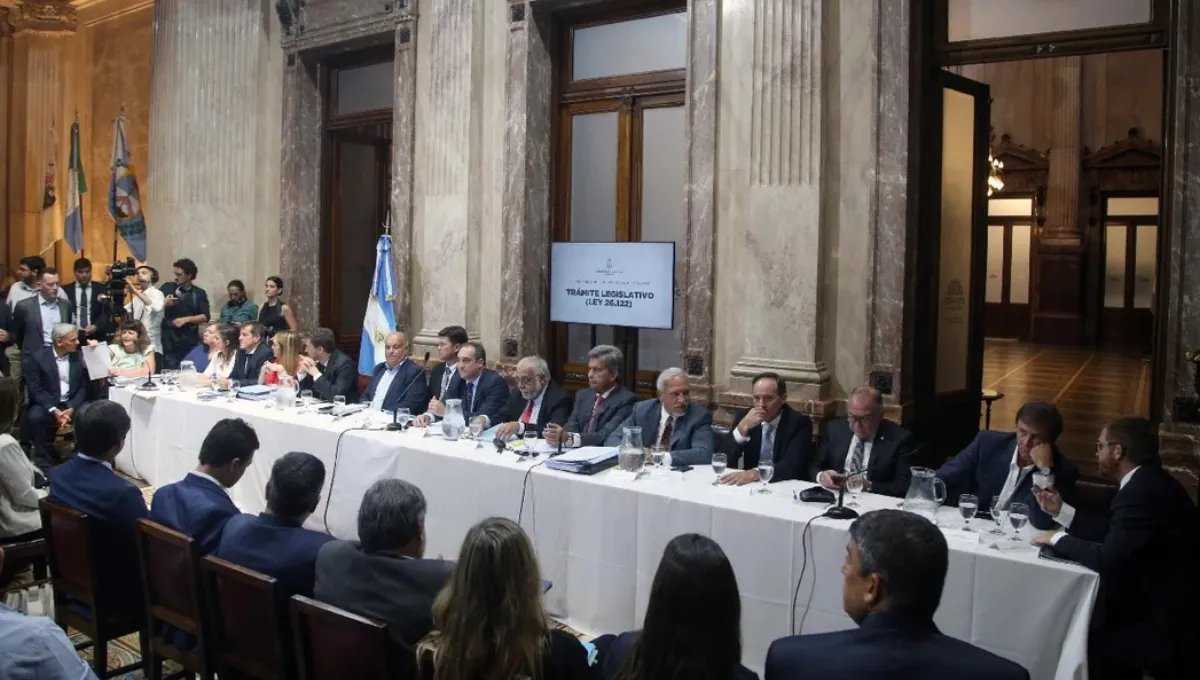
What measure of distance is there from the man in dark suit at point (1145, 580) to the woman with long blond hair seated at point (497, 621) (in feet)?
6.18

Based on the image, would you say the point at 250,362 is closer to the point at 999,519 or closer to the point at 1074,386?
the point at 999,519

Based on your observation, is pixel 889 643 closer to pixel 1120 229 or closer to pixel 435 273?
pixel 435 273

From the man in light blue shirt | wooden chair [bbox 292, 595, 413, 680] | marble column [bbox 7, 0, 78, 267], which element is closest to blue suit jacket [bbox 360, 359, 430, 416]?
wooden chair [bbox 292, 595, 413, 680]

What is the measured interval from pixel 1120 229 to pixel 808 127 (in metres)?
12.3

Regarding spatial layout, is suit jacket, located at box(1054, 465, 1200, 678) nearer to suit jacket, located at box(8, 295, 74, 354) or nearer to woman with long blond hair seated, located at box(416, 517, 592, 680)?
woman with long blond hair seated, located at box(416, 517, 592, 680)

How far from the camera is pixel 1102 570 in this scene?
3186mm

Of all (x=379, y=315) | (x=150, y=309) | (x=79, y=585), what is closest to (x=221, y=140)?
(x=150, y=309)

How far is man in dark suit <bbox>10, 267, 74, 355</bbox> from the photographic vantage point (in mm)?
8492

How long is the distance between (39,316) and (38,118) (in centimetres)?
681

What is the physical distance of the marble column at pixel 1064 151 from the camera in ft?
52.4

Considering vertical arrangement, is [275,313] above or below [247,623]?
above

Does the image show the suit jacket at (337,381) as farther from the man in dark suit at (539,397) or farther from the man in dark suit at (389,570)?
the man in dark suit at (389,570)

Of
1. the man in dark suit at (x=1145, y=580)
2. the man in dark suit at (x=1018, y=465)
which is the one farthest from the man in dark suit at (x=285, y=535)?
the man in dark suit at (x=1018, y=465)

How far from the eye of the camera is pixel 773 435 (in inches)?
197
